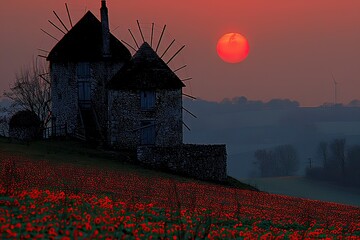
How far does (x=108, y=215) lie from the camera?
18.3 metres

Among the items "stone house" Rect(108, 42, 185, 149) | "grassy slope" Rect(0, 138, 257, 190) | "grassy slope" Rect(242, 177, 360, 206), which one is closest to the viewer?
"grassy slope" Rect(0, 138, 257, 190)

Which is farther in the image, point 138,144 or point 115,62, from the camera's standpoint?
point 115,62

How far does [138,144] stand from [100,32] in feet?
45.8

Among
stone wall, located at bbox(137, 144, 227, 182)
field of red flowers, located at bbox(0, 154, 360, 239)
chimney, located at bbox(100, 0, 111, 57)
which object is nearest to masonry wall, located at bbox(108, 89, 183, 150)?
stone wall, located at bbox(137, 144, 227, 182)

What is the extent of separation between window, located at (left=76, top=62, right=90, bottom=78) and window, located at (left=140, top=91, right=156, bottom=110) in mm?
8984

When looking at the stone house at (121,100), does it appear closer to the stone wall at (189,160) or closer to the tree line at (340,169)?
the stone wall at (189,160)

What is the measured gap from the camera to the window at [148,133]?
59438 millimetres

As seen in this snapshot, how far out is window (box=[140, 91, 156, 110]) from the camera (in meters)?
59.3

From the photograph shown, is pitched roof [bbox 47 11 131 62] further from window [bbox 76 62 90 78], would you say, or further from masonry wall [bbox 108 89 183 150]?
masonry wall [bbox 108 89 183 150]

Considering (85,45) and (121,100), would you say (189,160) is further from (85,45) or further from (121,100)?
(85,45)

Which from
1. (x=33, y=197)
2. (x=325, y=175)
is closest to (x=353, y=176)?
(x=325, y=175)

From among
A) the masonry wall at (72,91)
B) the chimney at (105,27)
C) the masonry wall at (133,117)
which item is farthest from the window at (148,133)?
the chimney at (105,27)

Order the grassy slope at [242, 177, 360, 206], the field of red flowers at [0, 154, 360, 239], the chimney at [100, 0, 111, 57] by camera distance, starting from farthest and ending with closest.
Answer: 1. the grassy slope at [242, 177, 360, 206]
2. the chimney at [100, 0, 111, 57]
3. the field of red flowers at [0, 154, 360, 239]

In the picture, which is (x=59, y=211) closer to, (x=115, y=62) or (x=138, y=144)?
(x=138, y=144)
